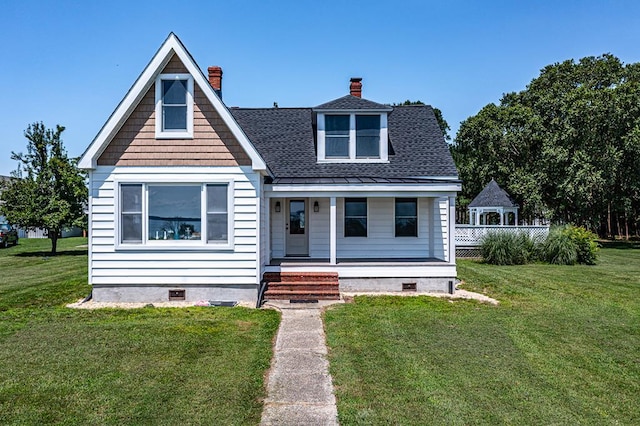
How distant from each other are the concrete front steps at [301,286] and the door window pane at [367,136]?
434 centimetres

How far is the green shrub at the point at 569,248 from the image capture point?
1908 cm

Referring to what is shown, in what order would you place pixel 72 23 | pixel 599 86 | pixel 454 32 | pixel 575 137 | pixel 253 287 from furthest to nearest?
pixel 599 86 < pixel 575 137 < pixel 454 32 < pixel 72 23 < pixel 253 287

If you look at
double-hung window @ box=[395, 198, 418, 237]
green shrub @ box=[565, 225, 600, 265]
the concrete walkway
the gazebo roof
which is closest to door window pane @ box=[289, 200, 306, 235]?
double-hung window @ box=[395, 198, 418, 237]

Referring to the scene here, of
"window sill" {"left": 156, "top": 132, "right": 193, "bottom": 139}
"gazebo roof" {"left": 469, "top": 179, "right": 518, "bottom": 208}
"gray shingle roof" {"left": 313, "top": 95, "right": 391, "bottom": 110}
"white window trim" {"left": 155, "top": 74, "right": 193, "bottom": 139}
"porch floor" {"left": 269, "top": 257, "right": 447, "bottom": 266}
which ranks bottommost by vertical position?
"porch floor" {"left": 269, "top": 257, "right": 447, "bottom": 266}

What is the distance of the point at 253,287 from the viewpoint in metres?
10.8

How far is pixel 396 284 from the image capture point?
40.4 ft

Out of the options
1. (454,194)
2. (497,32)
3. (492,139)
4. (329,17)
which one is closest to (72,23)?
(329,17)

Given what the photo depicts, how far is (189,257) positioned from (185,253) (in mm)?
136

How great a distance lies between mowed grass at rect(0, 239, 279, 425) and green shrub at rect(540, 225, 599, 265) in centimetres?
1480

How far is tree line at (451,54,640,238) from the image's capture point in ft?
91.5

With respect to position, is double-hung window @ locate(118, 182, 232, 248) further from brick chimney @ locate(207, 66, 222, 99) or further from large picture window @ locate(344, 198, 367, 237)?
brick chimney @ locate(207, 66, 222, 99)

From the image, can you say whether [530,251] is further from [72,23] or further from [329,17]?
[72,23]

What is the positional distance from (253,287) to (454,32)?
11.6 m

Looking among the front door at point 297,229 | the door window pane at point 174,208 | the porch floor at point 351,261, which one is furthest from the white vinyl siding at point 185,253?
the front door at point 297,229
